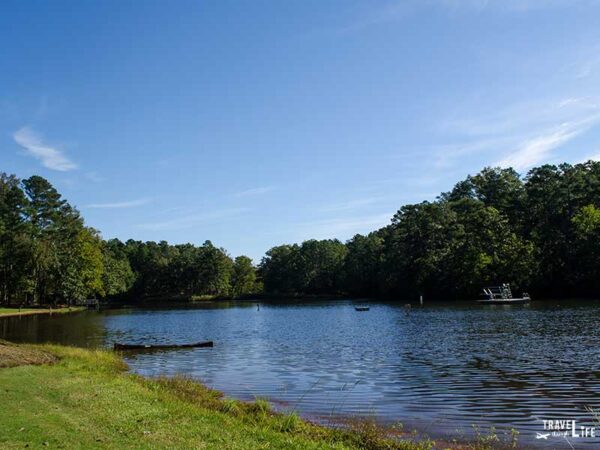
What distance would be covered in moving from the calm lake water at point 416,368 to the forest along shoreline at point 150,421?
10.3ft

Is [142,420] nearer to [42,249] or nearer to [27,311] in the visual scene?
[27,311]

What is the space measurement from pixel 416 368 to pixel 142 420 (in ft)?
57.4

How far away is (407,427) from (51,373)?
13700 millimetres

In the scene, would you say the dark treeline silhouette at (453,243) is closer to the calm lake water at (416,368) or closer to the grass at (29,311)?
the grass at (29,311)

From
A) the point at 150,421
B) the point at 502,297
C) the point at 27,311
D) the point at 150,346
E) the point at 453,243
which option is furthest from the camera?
the point at 453,243

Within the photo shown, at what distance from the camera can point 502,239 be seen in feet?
319

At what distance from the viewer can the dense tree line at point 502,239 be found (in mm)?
91812

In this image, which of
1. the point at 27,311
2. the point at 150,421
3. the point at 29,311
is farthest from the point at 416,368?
the point at 29,311

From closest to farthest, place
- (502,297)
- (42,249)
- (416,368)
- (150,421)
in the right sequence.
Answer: (150,421) → (416,368) → (502,297) → (42,249)

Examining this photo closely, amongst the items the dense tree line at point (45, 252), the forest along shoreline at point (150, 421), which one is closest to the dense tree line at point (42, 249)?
the dense tree line at point (45, 252)

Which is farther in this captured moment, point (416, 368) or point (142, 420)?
point (416, 368)

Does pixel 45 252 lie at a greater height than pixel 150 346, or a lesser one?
greater

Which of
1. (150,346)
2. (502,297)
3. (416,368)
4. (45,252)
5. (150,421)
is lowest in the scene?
(416,368)

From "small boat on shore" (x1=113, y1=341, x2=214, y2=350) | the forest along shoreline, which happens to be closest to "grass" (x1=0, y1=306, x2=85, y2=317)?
"small boat on shore" (x1=113, y1=341, x2=214, y2=350)
